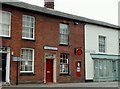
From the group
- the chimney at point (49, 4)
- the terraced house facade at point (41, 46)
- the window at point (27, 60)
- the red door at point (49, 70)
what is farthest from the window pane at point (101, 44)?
the window at point (27, 60)

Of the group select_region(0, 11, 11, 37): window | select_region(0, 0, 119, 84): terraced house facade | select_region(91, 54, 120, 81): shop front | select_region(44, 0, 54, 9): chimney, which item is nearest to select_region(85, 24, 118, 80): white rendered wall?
select_region(0, 0, 119, 84): terraced house facade

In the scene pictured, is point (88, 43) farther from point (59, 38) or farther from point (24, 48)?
point (24, 48)

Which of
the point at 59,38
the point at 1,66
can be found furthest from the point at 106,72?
the point at 1,66

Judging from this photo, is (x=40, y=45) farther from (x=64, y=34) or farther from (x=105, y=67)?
(x=105, y=67)

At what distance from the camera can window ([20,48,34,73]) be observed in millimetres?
29469

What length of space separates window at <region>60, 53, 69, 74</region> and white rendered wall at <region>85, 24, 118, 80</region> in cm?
310

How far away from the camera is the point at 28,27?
30125 mm

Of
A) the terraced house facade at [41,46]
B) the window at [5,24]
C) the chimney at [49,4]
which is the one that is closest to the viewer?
the window at [5,24]

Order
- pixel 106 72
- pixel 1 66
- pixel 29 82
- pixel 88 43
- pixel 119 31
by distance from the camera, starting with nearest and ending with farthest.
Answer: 1. pixel 1 66
2. pixel 29 82
3. pixel 88 43
4. pixel 106 72
5. pixel 119 31

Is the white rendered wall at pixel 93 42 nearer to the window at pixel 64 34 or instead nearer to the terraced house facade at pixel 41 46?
the terraced house facade at pixel 41 46

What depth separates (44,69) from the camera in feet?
103

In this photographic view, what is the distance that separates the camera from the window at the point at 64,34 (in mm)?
33844

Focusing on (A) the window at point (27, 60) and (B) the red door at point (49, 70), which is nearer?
(A) the window at point (27, 60)

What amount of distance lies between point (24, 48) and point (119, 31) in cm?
1787
